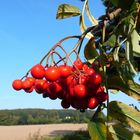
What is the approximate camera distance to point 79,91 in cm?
128

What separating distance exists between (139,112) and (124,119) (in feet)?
0.15

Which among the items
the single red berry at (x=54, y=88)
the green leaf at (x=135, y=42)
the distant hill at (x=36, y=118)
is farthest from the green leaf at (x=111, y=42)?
the distant hill at (x=36, y=118)

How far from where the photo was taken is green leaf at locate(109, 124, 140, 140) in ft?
4.11

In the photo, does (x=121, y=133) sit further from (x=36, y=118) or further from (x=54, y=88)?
(x=36, y=118)

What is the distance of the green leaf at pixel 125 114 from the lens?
1.26 metres

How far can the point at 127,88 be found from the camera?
4.23 ft

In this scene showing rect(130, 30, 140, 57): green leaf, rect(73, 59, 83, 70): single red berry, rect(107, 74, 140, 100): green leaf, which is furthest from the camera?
rect(73, 59, 83, 70): single red berry

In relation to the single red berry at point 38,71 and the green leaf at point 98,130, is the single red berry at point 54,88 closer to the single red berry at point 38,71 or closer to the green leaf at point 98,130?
the single red berry at point 38,71

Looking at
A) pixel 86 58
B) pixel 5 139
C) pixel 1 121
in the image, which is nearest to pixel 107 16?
pixel 86 58

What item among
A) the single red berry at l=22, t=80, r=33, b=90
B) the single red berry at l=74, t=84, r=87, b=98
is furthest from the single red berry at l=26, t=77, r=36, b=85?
the single red berry at l=74, t=84, r=87, b=98

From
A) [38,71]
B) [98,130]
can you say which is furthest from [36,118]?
[98,130]

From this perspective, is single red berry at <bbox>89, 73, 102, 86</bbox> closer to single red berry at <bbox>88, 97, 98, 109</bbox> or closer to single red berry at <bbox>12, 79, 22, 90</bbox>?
single red berry at <bbox>88, 97, 98, 109</bbox>

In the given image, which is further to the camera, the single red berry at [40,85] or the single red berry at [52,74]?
the single red berry at [40,85]

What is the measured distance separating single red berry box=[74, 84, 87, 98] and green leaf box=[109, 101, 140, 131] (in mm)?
82
